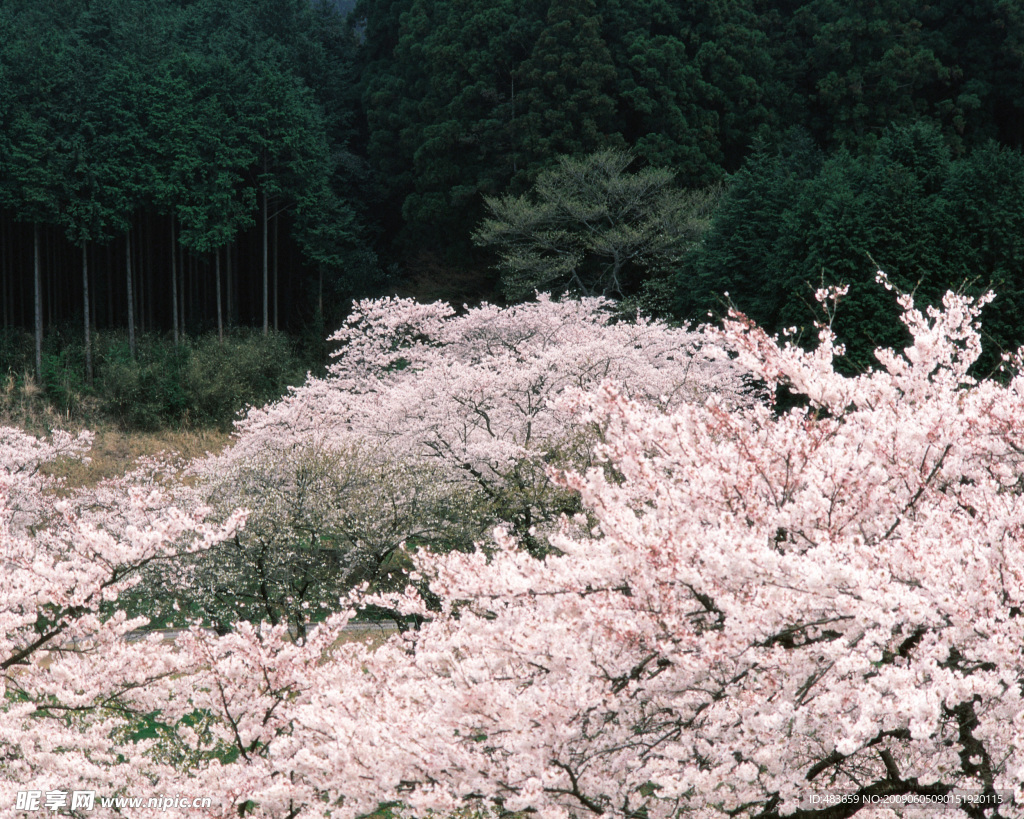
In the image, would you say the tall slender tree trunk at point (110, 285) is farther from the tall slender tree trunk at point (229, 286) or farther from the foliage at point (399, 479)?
the foliage at point (399, 479)

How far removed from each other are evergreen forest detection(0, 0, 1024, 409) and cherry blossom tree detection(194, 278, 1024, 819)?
1406cm

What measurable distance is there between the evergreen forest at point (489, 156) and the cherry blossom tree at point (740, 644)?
14057 mm

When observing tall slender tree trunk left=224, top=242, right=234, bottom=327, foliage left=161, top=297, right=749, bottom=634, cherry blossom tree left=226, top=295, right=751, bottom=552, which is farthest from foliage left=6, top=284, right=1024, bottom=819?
tall slender tree trunk left=224, top=242, right=234, bottom=327

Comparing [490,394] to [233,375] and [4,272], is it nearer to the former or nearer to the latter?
[233,375]

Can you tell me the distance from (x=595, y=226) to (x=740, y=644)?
19.7 m

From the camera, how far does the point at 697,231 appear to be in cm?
2111

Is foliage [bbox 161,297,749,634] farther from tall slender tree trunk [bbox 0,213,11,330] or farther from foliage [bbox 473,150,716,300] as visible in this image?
tall slender tree trunk [bbox 0,213,11,330]

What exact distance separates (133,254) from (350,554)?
20730 millimetres

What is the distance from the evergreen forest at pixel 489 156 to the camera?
64.0 ft

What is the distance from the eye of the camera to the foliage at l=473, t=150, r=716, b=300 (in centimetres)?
2127

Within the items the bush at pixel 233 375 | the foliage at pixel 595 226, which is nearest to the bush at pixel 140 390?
the bush at pixel 233 375

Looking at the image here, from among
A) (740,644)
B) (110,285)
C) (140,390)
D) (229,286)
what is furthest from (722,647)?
(110,285)

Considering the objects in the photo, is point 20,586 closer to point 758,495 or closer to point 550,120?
point 758,495

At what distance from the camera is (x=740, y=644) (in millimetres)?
3477
